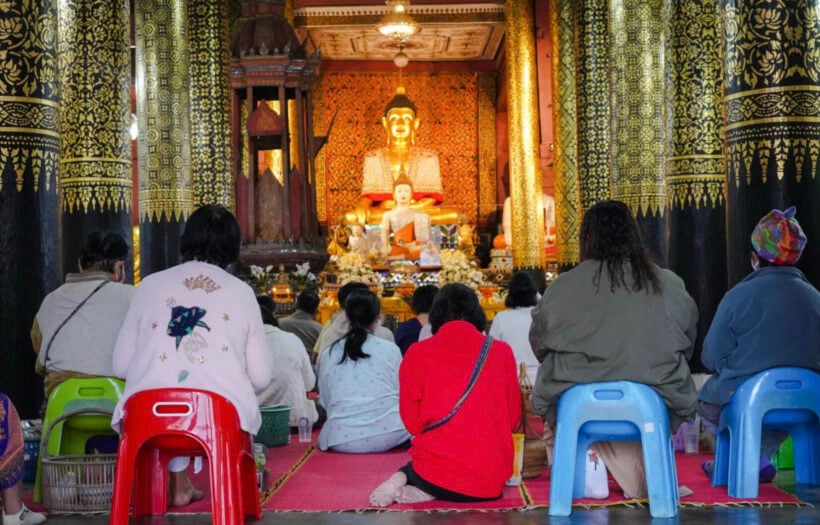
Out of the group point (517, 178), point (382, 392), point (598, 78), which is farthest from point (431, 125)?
point (382, 392)

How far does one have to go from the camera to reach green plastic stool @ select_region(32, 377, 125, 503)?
5738 mm

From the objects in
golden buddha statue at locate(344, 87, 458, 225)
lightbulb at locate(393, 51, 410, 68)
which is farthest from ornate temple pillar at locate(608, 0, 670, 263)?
golden buddha statue at locate(344, 87, 458, 225)

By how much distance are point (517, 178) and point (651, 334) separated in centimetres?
1242

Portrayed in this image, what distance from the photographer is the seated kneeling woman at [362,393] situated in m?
7.48

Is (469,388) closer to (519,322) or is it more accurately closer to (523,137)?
(519,322)

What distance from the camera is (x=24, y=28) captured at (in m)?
6.42

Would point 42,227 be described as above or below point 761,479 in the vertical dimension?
above

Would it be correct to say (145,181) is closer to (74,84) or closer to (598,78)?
(74,84)

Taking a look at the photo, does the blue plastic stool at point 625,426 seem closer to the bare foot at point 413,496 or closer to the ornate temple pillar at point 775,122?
the bare foot at point 413,496

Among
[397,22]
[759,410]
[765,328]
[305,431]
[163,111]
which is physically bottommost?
[305,431]

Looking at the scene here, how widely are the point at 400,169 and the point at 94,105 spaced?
45.3ft

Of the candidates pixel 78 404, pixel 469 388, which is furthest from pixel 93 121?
pixel 469 388

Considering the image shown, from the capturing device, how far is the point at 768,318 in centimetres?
550

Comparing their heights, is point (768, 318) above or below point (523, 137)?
below
